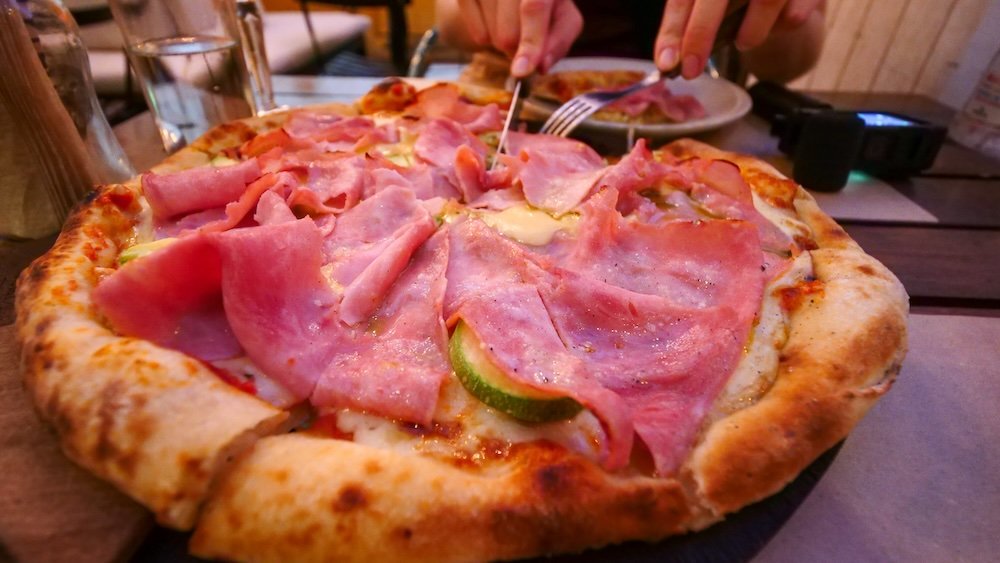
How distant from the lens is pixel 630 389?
114 cm

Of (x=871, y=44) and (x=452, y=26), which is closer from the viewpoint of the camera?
→ (x=452, y=26)

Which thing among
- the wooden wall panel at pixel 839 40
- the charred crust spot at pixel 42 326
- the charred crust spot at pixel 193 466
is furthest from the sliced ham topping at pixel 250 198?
the wooden wall panel at pixel 839 40

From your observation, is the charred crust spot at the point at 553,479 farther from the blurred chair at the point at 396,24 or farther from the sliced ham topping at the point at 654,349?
the blurred chair at the point at 396,24

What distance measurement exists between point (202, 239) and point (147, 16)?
5.67ft

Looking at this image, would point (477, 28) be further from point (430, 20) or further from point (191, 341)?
point (430, 20)

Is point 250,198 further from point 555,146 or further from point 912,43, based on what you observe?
point 912,43

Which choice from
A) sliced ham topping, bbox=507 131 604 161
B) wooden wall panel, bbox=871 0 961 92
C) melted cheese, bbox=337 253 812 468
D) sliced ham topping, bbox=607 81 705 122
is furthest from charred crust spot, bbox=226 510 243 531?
wooden wall panel, bbox=871 0 961 92

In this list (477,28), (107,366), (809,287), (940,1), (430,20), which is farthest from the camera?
(430,20)

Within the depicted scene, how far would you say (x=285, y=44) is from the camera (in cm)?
604

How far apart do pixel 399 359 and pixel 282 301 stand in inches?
12.0

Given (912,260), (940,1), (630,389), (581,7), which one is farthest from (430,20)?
(630,389)

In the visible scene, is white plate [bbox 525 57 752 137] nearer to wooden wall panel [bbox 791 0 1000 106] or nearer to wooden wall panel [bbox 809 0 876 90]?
wooden wall panel [bbox 791 0 1000 106]

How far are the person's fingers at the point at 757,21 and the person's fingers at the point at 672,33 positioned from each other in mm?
293

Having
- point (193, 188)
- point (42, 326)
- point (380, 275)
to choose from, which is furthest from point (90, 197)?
point (380, 275)
